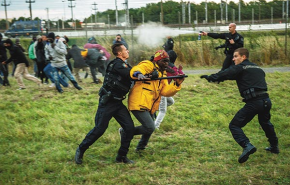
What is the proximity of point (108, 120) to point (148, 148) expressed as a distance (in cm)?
141

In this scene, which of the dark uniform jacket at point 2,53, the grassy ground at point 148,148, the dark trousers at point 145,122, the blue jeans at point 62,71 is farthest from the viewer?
the dark uniform jacket at point 2,53

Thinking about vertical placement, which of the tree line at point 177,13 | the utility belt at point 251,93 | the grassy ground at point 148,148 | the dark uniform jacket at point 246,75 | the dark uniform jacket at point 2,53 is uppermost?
the tree line at point 177,13

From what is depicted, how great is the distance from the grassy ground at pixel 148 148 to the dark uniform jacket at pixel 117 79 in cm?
126

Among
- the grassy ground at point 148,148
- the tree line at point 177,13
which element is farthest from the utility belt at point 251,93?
the tree line at point 177,13

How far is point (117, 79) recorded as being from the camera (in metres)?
5.73

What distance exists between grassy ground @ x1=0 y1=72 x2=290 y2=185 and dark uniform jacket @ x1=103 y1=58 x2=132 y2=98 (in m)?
1.26

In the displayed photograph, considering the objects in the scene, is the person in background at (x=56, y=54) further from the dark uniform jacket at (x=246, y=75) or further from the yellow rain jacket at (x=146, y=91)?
the dark uniform jacket at (x=246, y=75)

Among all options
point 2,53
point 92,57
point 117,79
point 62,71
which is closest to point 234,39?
point 92,57

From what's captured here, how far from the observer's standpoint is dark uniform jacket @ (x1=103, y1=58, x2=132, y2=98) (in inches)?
222

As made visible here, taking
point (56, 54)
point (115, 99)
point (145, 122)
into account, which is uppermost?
point (56, 54)

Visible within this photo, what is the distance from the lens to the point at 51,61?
11.5 meters

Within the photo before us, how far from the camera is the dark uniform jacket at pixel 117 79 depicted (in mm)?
5645

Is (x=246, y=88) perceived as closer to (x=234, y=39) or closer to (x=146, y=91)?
(x=146, y=91)

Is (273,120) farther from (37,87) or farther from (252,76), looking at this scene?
(37,87)
